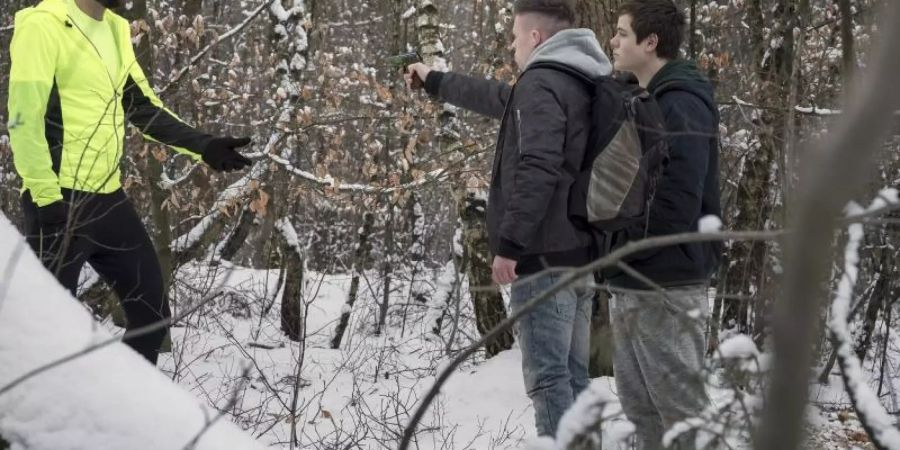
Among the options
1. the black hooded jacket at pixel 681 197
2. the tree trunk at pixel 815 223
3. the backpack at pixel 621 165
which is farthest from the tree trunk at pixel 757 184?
the tree trunk at pixel 815 223

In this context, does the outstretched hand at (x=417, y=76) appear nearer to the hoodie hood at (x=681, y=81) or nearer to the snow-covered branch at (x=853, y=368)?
the hoodie hood at (x=681, y=81)

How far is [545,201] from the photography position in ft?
8.84

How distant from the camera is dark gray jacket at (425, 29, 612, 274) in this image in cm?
269

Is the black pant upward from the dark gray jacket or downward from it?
downward

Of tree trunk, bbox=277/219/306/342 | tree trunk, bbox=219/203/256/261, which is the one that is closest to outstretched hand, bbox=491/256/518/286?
tree trunk, bbox=277/219/306/342

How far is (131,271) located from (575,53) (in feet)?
6.10

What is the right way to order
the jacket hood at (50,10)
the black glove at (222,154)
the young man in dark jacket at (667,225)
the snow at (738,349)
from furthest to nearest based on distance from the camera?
the black glove at (222,154), the jacket hood at (50,10), the young man in dark jacket at (667,225), the snow at (738,349)

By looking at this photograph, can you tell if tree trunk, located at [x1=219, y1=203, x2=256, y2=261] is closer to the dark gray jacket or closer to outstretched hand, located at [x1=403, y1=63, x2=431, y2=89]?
outstretched hand, located at [x1=403, y1=63, x2=431, y2=89]

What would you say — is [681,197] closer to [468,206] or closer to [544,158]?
[544,158]

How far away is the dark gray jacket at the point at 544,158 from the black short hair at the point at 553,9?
0.40ft

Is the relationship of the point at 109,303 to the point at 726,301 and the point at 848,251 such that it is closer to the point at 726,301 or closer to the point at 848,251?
the point at 726,301

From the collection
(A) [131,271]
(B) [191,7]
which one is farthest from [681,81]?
(B) [191,7]

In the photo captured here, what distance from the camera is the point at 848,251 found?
1.84m

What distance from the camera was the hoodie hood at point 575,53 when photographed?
283cm
